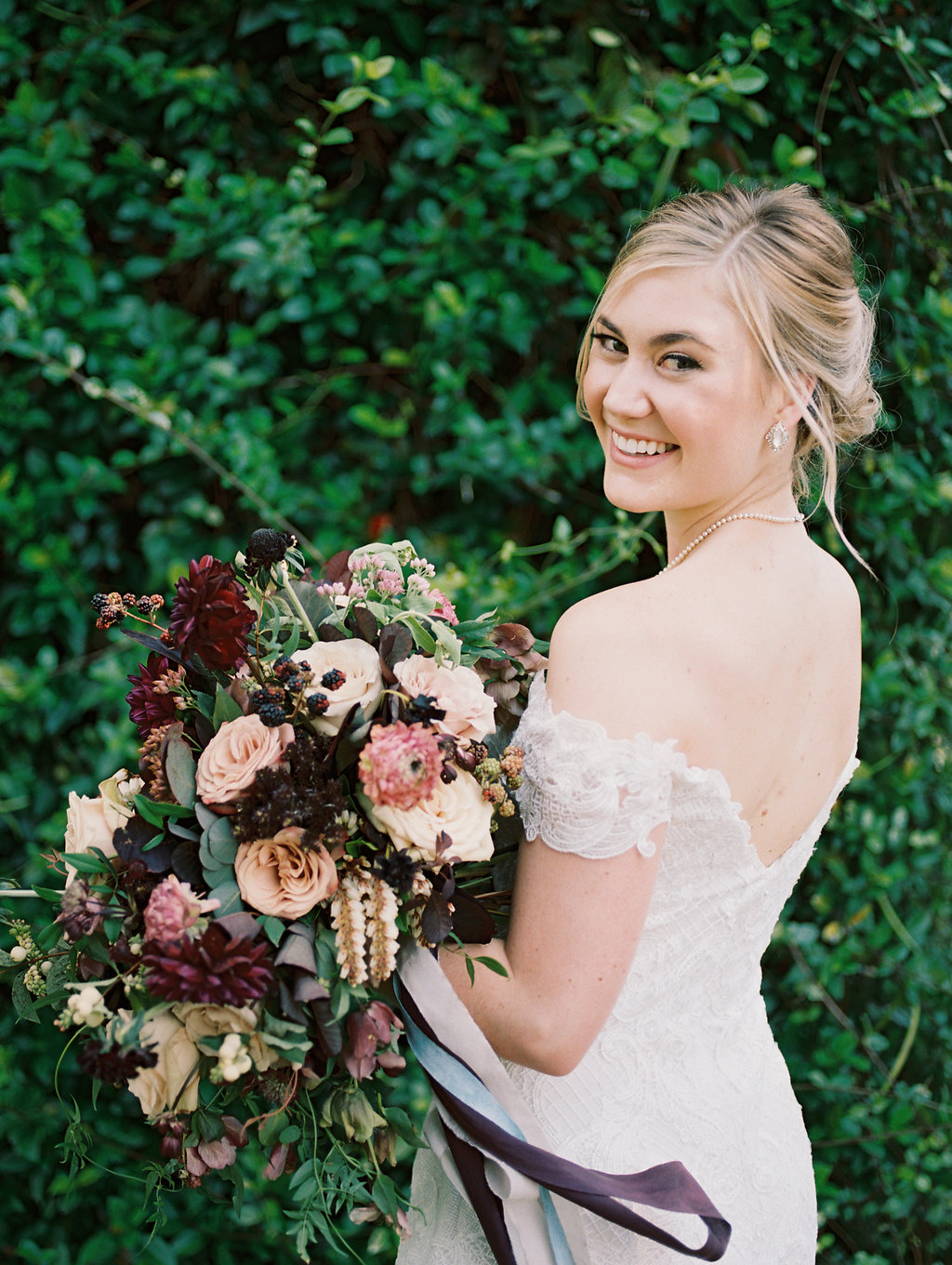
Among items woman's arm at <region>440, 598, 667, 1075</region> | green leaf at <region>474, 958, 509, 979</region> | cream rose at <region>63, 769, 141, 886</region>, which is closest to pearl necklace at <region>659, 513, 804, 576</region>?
woman's arm at <region>440, 598, 667, 1075</region>

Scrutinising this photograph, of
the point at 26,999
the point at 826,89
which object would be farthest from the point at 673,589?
the point at 826,89

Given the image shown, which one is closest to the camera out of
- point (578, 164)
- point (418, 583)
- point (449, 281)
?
point (418, 583)

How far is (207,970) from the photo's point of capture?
1199 millimetres

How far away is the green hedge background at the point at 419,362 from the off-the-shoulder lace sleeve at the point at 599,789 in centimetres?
127

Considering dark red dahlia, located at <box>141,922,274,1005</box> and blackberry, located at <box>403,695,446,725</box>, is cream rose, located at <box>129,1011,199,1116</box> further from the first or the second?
blackberry, located at <box>403,695,446,725</box>

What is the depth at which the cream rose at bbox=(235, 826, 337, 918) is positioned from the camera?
1276 mm

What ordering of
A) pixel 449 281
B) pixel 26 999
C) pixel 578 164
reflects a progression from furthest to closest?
pixel 449 281
pixel 578 164
pixel 26 999

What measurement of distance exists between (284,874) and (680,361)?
0.93 meters

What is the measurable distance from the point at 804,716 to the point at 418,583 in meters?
0.61

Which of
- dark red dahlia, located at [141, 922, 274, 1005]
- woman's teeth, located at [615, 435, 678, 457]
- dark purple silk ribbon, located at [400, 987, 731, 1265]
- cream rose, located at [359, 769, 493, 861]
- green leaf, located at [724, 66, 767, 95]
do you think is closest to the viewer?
dark red dahlia, located at [141, 922, 274, 1005]

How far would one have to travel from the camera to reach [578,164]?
270 cm

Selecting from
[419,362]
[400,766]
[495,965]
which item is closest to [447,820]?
[400,766]

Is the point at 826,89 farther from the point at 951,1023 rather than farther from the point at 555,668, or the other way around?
the point at 951,1023

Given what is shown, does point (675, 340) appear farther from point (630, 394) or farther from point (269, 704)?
point (269, 704)
